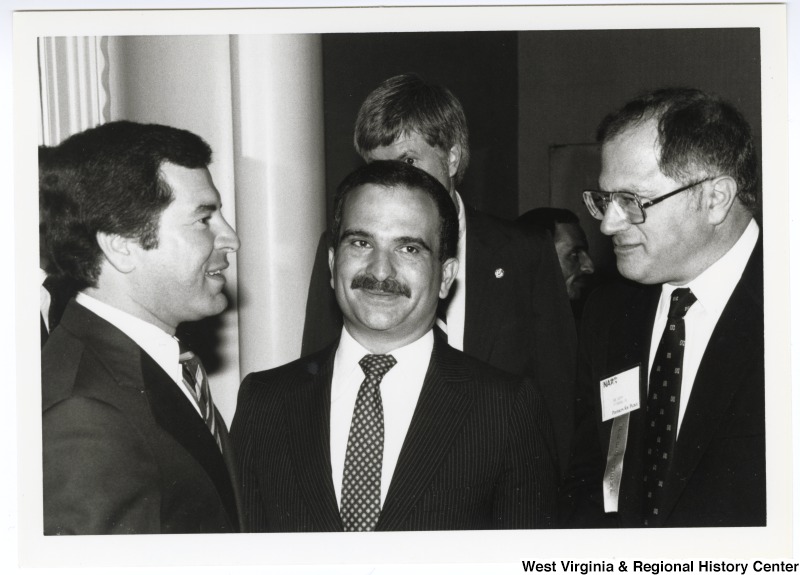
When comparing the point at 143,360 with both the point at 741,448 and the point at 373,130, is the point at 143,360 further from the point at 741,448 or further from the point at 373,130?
the point at 741,448

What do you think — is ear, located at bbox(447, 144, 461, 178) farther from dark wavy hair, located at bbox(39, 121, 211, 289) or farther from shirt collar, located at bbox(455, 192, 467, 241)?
dark wavy hair, located at bbox(39, 121, 211, 289)

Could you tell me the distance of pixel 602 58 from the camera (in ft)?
7.52

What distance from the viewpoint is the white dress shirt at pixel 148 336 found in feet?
7.15

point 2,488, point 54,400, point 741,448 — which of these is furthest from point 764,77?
point 2,488

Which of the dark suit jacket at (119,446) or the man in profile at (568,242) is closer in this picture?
the dark suit jacket at (119,446)

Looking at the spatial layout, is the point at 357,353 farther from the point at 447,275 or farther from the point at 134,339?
the point at 134,339

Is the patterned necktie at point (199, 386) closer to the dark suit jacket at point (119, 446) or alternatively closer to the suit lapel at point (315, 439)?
the dark suit jacket at point (119, 446)

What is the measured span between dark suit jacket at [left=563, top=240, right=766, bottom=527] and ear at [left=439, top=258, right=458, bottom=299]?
1.40 ft

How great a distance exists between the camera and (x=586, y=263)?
7.60ft

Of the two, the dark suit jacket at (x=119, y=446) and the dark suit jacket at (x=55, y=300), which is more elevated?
the dark suit jacket at (x=55, y=300)

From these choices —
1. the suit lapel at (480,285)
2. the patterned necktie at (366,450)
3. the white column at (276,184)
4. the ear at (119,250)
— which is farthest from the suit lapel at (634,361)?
the ear at (119,250)

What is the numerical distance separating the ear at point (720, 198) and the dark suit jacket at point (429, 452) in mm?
702

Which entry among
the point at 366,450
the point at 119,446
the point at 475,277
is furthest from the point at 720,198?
the point at 119,446

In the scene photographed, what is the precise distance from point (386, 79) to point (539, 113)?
0.47 m
